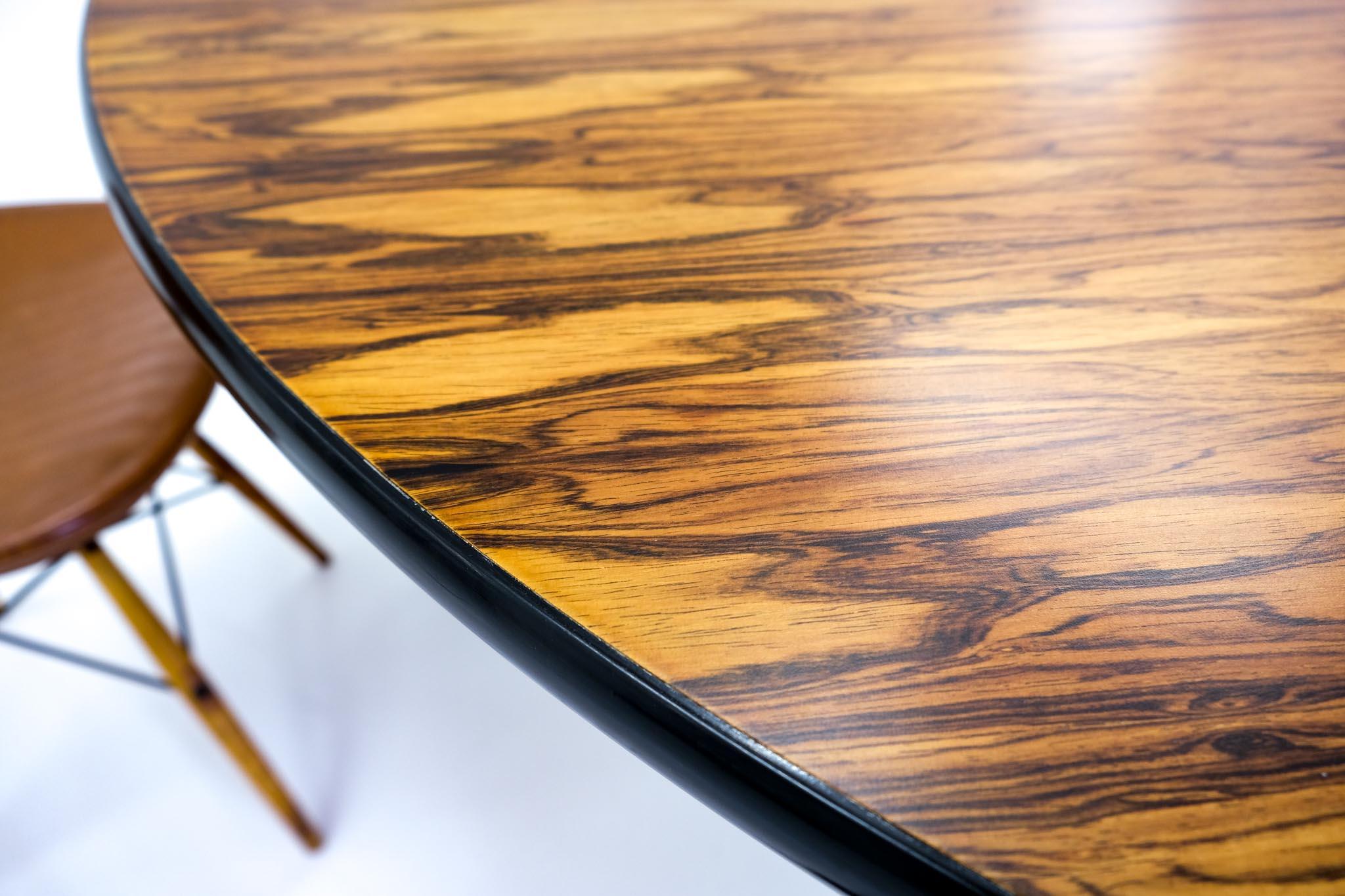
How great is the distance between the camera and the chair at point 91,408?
2.35 ft

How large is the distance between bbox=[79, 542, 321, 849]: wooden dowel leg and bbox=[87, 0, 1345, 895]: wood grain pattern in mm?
392

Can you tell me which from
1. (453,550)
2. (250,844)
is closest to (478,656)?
(250,844)

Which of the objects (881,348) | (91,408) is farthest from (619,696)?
(91,408)

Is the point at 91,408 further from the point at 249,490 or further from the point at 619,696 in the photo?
the point at 619,696

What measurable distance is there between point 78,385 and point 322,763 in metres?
0.51

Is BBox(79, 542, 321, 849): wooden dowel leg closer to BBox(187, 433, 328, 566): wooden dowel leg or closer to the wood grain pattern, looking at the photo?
BBox(187, 433, 328, 566): wooden dowel leg

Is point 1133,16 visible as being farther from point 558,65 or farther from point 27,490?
point 27,490

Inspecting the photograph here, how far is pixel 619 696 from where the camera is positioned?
1.02 ft

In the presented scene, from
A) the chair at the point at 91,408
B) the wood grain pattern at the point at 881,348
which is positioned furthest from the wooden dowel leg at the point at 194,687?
the wood grain pattern at the point at 881,348

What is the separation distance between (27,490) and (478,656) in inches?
22.3

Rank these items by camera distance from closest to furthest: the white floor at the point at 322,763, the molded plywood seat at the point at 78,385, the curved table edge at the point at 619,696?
the curved table edge at the point at 619,696
the molded plywood seat at the point at 78,385
the white floor at the point at 322,763

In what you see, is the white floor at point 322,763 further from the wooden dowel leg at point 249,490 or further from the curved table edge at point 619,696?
the curved table edge at point 619,696

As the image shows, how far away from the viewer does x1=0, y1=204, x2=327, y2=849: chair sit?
72 centimetres

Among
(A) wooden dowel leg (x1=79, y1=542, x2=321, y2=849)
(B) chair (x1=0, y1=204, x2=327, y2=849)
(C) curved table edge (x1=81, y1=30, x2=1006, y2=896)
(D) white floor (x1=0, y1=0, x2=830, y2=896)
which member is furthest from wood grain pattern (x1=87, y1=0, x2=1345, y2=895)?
(D) white floor (x1=0, y1=0, x2=830, y2=896)
